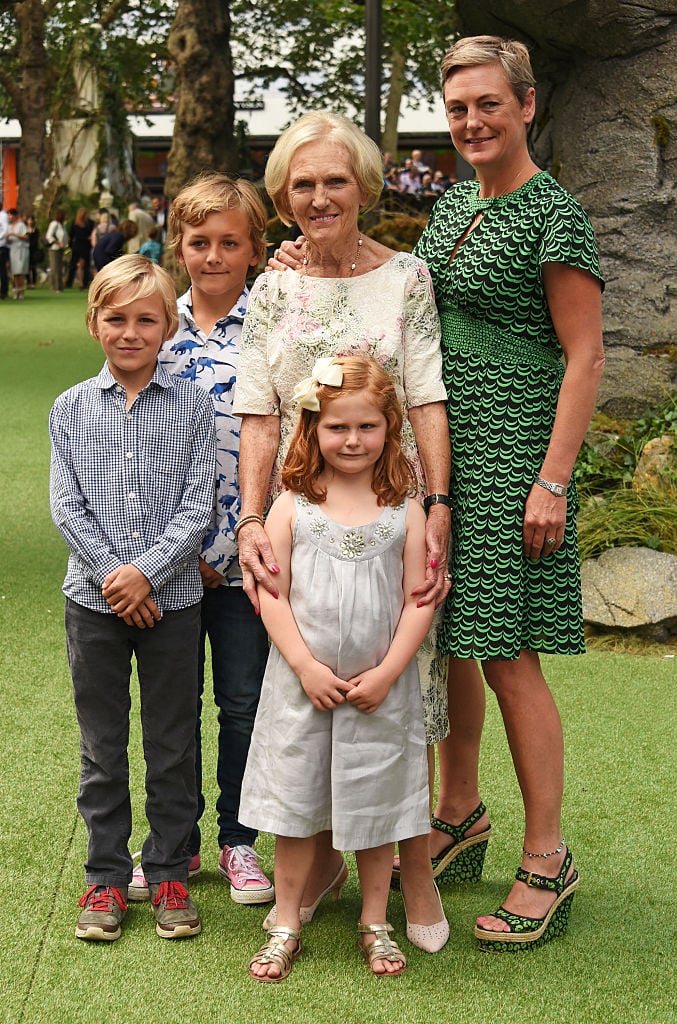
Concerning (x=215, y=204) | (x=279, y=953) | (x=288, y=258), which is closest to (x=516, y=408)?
(x=288, y=258)

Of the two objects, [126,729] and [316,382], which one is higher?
[316,382]

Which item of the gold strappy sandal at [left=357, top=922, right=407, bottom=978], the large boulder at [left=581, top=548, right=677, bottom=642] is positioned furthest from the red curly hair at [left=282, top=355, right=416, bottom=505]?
the large boulder at [left=581, top=548, right=677, bottom=642]

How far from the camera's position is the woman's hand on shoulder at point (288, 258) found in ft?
10.9

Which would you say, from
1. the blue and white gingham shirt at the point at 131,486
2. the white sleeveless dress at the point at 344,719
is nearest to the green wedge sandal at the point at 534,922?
the white sleeveless dress at the point at 344,719

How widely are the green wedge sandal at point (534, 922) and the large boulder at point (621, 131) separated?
416cm

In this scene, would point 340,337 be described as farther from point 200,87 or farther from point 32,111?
point 32,111

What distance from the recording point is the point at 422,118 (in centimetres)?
4322

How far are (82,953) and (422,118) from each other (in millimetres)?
42588

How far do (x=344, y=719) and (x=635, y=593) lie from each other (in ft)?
10.2

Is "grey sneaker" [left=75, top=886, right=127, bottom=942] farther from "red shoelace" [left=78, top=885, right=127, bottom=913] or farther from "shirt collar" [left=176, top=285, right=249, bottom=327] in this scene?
"shirt collar" [left=176, top=285, right=249, bottom=327]

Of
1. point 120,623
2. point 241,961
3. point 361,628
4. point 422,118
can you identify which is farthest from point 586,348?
point 422,118

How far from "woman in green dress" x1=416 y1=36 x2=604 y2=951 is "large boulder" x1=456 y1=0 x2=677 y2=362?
3717 millimetres

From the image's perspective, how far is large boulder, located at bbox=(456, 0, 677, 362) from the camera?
21.9ft

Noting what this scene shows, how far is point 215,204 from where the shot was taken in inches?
136
